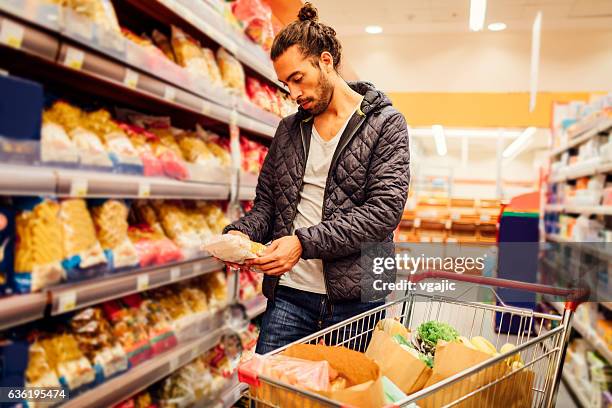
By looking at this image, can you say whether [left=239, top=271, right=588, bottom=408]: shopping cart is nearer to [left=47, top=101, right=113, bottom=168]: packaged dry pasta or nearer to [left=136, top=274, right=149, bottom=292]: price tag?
[left=136, top=274, right=149, bottom=292]: price tag

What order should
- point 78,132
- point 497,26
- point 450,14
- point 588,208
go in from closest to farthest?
point 78,132, point 588,208, point 450,14, point 497,26

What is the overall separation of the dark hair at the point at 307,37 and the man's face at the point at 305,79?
0.02m

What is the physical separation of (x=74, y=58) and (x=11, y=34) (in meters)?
0.25

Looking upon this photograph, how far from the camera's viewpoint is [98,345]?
6.26 feet

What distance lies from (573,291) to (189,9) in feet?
6.36

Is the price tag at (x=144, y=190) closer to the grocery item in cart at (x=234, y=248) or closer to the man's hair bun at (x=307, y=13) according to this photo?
the grocery item in cart at (x=234, y=248)

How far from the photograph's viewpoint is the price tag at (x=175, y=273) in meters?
2.25

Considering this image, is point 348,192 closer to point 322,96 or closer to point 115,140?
point 322,96

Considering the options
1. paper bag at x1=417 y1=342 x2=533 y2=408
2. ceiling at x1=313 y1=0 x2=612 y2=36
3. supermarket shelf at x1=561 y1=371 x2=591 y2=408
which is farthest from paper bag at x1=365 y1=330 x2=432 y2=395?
ceiling at x1=313 y1=0 x2=612 y2=36

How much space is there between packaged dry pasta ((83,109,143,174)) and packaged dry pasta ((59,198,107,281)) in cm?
23

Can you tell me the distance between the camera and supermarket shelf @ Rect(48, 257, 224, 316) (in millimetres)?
1613

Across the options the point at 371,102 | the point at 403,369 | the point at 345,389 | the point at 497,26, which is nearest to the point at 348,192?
the point at 371,102

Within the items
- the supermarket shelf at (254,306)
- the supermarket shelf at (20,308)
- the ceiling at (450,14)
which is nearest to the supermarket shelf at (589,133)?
the ceiling at (450,14)

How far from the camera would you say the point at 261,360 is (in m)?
1.02
